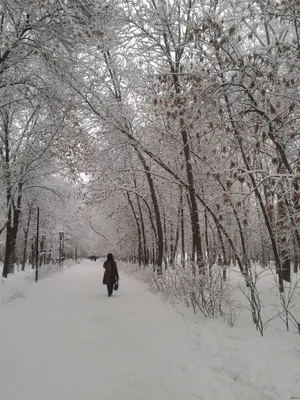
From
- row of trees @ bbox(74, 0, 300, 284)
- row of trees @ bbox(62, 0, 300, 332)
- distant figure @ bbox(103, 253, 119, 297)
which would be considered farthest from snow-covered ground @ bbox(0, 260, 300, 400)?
distant figure @ bbox(103, 253, 119, 297)

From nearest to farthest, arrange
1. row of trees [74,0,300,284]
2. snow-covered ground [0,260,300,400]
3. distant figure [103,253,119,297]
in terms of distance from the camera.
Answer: snow-covered ground [0,260,300,400] → row of trees [74,0,300,284] → distant figure [103,253,119,297]

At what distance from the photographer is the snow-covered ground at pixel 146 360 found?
3.91 m

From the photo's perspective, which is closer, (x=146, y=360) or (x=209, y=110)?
(x=146, y=360)

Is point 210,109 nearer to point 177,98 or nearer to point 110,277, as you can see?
point 177,98

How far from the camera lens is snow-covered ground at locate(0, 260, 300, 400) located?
391 cm

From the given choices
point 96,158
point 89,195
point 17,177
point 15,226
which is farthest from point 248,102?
point 15,226

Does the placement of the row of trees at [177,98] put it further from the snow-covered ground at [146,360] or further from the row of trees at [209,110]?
the snow-covered ground at [146,360]

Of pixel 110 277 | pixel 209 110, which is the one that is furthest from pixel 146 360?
pixel 110 277

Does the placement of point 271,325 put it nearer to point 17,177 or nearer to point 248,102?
point 248,102

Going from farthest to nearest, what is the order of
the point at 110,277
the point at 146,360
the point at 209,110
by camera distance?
1. the point at 110,277
2. the point at 209,110
3. the point at 146,360

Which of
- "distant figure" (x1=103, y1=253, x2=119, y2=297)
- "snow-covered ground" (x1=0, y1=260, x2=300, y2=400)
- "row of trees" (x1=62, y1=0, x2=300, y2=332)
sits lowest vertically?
"snow-covered ground" (x1=0, y1=260, x2=300, y2=400)

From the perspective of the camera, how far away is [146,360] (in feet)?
17.0

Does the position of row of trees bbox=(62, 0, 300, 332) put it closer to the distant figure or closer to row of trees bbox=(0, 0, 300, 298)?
row of trees bbox=(0, 0, 300, 298)

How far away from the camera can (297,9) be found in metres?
4.48
